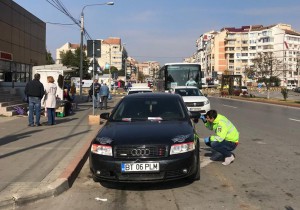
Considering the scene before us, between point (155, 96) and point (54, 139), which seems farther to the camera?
point (54, 139)

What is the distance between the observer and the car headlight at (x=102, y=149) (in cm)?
604

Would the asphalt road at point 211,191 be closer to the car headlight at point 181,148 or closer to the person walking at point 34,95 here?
the car headlight at point 181,148

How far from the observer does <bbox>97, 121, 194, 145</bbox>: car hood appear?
602 centimetres

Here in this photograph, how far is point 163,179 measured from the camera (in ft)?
19.3

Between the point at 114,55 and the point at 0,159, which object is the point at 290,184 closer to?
the point at 0,159

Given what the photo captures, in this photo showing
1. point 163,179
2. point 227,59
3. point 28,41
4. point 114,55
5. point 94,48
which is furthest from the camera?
point 114,55

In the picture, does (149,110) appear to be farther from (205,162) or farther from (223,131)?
(205,162)

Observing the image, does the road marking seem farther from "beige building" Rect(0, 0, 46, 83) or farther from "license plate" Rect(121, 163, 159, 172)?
"beige building" Rect(0, 0, 46, 83)

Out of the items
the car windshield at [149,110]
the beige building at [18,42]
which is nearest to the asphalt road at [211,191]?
the car windshield at [149,110]

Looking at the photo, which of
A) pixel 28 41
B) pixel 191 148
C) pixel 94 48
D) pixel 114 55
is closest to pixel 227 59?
pixel 114 55

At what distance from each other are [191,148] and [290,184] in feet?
5.90

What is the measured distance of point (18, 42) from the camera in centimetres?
2830

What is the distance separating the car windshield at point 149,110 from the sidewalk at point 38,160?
126 centimetres

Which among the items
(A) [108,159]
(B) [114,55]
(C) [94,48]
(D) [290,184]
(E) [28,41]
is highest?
(B) [114,55]
